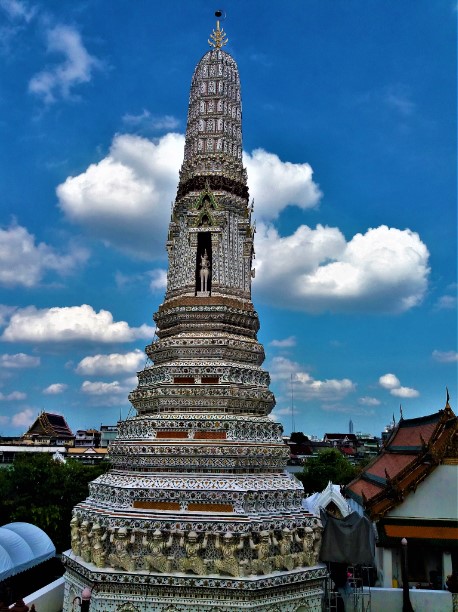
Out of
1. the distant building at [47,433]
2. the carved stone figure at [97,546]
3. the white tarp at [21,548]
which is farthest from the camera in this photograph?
the distant building at [47,433]

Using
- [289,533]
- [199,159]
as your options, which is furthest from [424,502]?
[199,159]

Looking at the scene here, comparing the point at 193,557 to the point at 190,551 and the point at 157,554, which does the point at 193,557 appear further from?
the point at 157,554

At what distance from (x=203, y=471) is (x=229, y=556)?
6.80ft

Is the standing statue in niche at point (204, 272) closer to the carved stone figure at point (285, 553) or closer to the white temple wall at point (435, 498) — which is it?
the carved stone figure at point (285, 553)

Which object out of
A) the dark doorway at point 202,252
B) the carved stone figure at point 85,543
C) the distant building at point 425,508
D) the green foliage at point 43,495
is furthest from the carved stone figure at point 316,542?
the green foliage at point 43,495

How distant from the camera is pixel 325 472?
36312 mm

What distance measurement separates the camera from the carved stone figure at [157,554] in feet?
38.0

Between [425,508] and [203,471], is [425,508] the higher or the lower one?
the lower one

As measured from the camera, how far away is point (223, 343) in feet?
50.1

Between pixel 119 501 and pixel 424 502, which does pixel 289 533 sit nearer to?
pixel 119 501

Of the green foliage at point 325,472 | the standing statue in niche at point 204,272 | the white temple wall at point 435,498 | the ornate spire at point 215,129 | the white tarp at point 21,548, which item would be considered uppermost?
the ornate spire at point 215,129

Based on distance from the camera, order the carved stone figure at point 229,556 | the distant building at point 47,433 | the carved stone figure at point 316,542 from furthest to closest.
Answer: the distant building at point 47,433
the carved stone figure at point 316,542
the carved stone figure at point 229,556

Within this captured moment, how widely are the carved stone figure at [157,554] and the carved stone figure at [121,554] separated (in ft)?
1.12

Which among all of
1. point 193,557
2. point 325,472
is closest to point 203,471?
point 193,557
